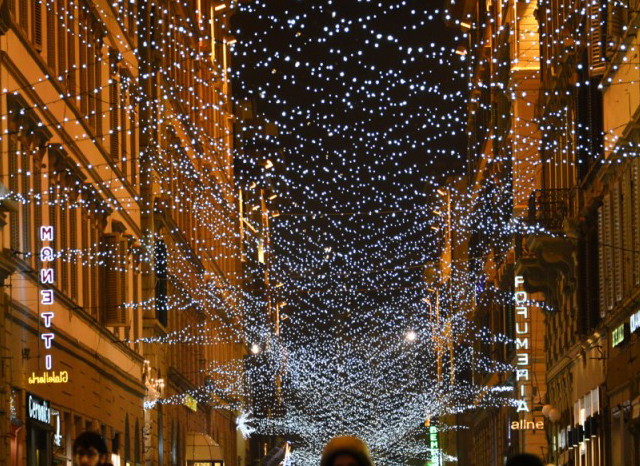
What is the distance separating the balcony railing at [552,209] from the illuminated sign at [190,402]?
19.3m

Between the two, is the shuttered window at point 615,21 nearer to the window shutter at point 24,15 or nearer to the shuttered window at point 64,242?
the window shutter at point 24,15

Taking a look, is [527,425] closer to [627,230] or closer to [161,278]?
[161,278]

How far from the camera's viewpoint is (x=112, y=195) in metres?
37.6

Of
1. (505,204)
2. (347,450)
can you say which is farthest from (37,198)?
(505,204)

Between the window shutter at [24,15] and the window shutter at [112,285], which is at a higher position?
the window shutter at [24,15]

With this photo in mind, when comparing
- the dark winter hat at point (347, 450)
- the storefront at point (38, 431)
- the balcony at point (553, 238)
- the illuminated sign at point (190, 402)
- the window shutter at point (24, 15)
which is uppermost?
the window shutter at point (24, 15)

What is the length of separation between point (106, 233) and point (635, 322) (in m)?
14.6

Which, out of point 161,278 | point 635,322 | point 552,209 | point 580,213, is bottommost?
point 635,322

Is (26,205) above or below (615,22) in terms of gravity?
below

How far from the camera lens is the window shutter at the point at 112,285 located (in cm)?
3588

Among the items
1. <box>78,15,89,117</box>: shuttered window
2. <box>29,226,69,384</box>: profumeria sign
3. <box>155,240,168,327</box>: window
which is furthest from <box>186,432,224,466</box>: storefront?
<box>29,226,69,384</box>: profumeria sign

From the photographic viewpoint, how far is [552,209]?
38125mm

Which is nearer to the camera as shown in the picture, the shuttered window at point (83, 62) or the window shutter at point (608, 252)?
the window shutter at point (608, 252)

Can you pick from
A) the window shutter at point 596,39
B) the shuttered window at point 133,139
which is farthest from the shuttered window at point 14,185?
the shuttered window at point 133,139
